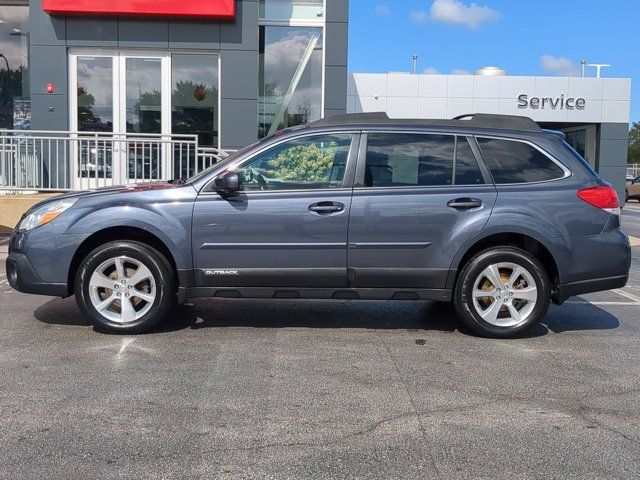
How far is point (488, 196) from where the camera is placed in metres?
5.57

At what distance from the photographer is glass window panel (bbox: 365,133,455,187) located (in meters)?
5.62

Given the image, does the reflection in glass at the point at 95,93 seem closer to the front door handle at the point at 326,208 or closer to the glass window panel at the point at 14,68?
the glass window panel at the point at 14,68

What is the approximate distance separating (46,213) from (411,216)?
3.15 m

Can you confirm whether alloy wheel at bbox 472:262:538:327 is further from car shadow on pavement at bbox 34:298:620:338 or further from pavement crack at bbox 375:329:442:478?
pavement crack at bbox 375:329:442:478

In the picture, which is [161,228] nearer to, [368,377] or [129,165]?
[368,377]

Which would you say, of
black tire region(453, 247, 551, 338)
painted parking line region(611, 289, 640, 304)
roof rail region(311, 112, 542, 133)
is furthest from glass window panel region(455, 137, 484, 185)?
painted parking line region(611, 289, 640, 304)

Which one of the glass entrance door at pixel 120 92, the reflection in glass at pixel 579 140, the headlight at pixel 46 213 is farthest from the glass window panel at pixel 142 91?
the reflection in glass at pixel 579 140

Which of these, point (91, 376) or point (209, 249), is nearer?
point (91, 376)

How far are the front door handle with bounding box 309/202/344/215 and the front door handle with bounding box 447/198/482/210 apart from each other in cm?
95

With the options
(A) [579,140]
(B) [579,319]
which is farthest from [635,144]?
(B) [579,319]

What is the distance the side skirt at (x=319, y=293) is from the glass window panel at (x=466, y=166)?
99cm

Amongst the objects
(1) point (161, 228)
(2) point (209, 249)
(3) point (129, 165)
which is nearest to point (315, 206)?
(2) point (209, 249)

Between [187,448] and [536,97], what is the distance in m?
24.1

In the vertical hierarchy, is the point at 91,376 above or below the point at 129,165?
below
